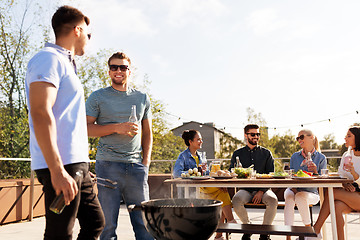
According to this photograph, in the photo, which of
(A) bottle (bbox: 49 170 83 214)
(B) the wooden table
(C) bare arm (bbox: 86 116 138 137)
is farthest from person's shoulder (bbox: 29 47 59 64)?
(B) the wooden table

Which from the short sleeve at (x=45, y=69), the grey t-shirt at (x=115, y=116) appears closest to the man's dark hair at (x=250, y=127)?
the grey t-shirt at (x=115, y=116)

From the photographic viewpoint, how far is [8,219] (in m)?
4.82

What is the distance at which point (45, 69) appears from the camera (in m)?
1.33

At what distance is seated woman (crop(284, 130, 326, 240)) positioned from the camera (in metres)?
3.28

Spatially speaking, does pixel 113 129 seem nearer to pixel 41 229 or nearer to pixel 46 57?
pixel 46 57

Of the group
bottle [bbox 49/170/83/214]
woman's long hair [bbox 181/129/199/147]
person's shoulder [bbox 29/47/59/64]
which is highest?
person's shoulder [bbox 29/47/59/64]

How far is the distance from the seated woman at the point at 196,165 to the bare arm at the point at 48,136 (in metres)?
2.41

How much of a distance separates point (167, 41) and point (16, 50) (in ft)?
19.4

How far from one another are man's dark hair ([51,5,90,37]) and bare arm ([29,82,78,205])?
1.15 feet

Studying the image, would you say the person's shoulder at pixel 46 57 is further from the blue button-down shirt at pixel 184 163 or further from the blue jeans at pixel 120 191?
the blue button-down shirt at pixel 184 163

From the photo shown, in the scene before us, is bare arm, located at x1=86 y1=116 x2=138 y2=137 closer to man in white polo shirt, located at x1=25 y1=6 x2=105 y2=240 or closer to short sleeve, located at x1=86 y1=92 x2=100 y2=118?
short sleeve, located at x1=86 y1=92 x2=100 y2=118

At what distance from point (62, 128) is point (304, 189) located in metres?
2.79

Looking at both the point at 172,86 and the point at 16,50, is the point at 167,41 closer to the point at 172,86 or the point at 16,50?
the point at 172,86

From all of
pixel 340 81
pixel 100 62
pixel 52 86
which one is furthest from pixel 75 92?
pixel 340 81
